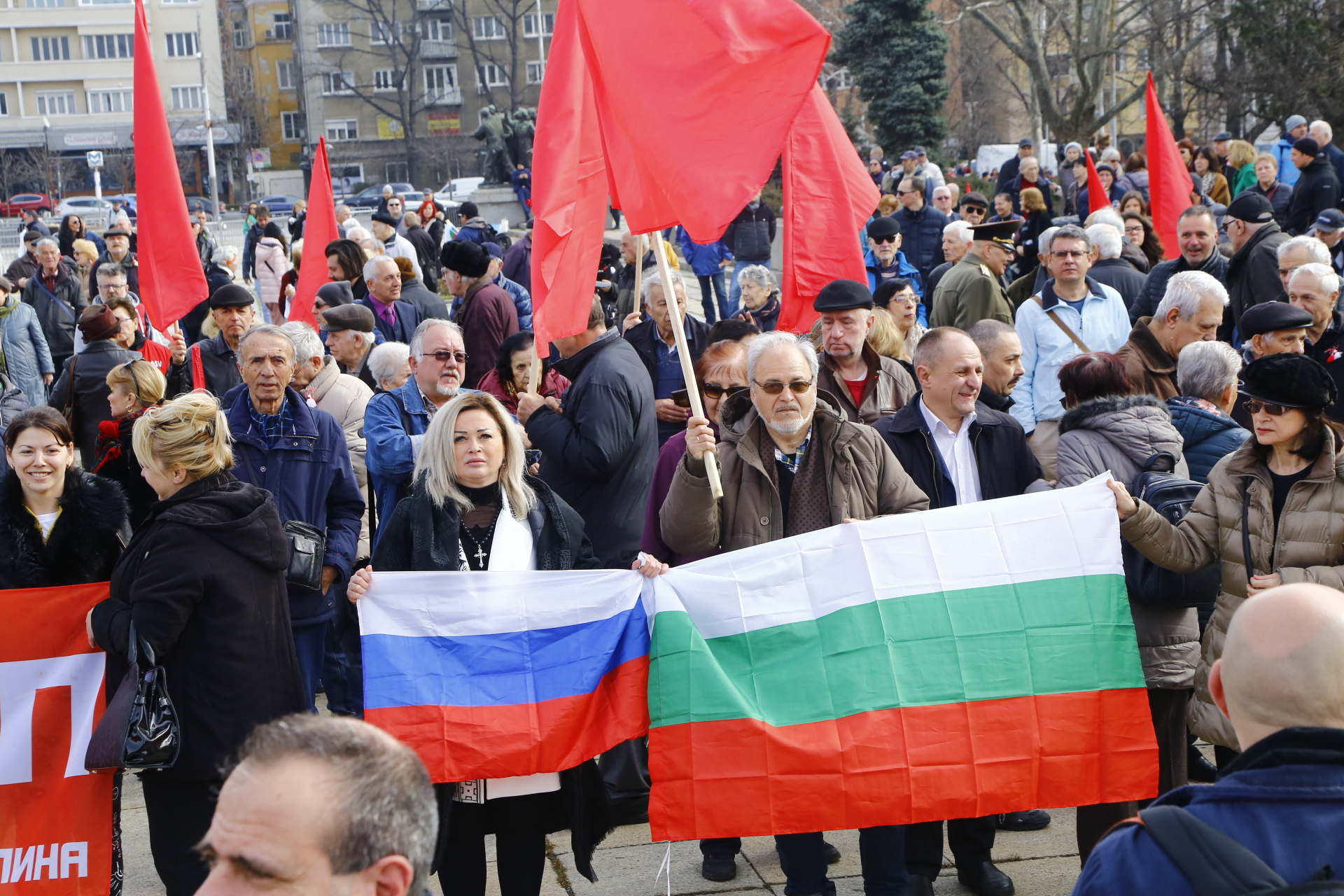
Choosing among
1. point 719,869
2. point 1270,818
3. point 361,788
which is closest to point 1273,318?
point 719,869

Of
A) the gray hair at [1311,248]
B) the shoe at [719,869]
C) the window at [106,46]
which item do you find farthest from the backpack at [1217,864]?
the window at [106,46]

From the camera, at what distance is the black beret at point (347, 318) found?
7949 mm

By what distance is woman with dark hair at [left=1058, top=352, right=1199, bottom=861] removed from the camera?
452 centimetres

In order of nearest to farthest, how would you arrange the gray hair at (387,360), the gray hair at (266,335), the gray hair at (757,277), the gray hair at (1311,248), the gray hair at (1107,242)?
the gray hair at (266,335) < the gray hair at (387,360) < the gray hair at (1311,248) < the gray hair at (1107,242) < the gray hair at (757,277)

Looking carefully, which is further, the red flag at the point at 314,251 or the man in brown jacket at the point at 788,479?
the red flag at the point at 314,251

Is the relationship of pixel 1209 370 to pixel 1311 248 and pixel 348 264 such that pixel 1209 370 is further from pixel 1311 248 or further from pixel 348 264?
pixel 348 264

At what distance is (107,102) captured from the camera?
86.4m

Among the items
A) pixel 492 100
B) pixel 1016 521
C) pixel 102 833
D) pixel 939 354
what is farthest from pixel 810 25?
pixel 492 100

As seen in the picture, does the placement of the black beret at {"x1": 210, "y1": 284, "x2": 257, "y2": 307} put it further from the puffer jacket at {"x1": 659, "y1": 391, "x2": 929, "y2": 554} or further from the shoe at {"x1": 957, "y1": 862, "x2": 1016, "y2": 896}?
the shoe at {"x1": 957, "y1": 862, "x2": 1016, "y2": 896}

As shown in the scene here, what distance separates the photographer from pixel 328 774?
2.08 m

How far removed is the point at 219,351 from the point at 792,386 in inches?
203

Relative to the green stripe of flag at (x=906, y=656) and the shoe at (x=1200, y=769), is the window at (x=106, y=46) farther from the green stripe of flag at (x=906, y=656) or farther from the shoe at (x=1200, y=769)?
the green stripe of flag at (x=906, y=656)

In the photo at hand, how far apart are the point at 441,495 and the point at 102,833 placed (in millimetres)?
1712

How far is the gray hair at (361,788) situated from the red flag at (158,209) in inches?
Result: 246
